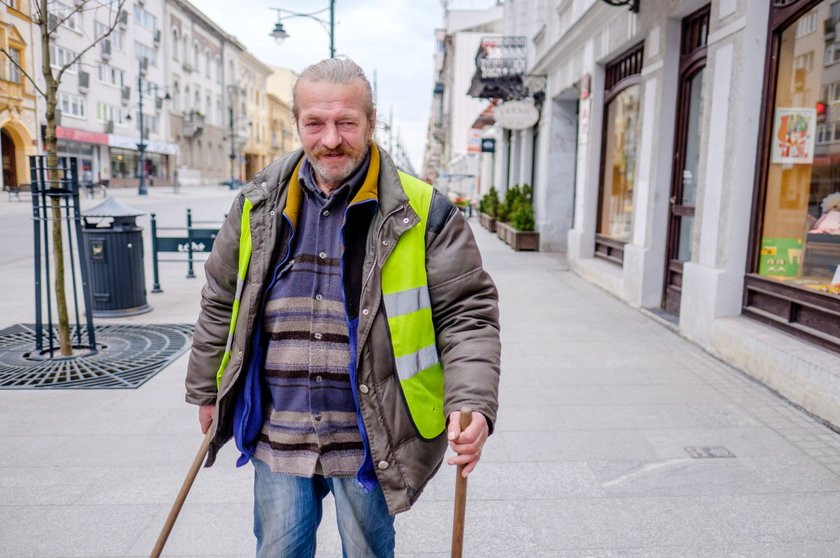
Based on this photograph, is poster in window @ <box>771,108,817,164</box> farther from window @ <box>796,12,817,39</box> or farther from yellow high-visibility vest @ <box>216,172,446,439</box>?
yellow high-visibility vest @ <box>216,172,446,439</box>

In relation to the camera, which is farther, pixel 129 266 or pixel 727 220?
pixel 129 266

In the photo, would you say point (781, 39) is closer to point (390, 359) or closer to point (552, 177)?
point (390, 359)

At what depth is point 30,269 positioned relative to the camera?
35.8ft

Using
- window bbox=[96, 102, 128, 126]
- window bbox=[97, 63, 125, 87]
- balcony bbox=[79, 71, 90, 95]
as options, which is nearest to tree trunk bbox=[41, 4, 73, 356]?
balcony bbox=[79, 71, 90, 95]

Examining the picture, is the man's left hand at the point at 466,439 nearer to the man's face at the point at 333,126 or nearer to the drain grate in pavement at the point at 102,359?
the man's face at the point at 333,126

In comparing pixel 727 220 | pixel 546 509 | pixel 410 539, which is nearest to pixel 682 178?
pixel 727 220

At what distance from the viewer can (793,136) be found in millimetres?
5703

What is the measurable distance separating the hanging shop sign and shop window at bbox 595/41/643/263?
15.1ft

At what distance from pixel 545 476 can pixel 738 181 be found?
11.9 feet

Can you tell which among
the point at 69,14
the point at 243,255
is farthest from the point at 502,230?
the point at 243,255

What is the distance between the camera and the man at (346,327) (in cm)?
197

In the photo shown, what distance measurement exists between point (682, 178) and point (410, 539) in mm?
6154

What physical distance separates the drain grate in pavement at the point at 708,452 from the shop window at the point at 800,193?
5.07ft

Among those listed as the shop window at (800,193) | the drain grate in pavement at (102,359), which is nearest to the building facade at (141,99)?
the drain grate in pavement at (102,359)
